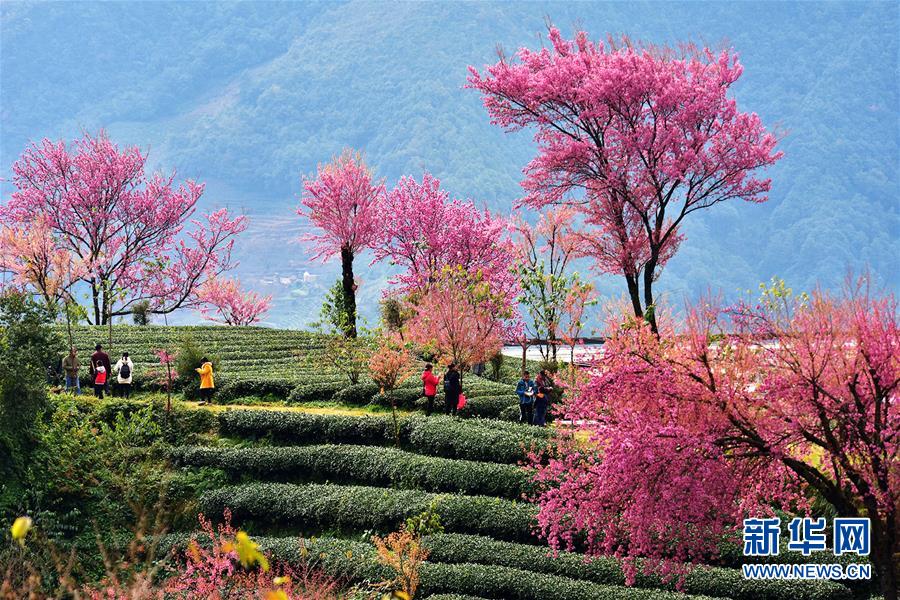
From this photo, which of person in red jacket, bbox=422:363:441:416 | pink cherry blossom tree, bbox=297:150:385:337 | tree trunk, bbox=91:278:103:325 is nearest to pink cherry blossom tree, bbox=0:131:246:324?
tree trunk, bbox=91:278:103:325

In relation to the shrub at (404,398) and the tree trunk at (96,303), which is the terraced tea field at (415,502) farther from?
the tree trunk at (96,303)

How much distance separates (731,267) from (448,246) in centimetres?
13398

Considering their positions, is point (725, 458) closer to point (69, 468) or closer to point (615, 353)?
point (615, 353)

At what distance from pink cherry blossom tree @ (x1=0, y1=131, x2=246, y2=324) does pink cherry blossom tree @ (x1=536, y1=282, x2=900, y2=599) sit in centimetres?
3917

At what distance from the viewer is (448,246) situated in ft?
143

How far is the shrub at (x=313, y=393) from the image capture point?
3198 centimetres

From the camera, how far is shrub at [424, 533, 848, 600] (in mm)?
16969

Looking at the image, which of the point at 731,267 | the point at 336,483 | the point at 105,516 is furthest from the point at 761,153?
the point at 731,267

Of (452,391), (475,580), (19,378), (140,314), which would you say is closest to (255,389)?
(452,391)

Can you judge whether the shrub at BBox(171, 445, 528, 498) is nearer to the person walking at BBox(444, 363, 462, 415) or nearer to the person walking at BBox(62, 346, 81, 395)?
the person walking at BBox(444, 363, 462, 415)

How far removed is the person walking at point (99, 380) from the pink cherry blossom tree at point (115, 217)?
1817 cm

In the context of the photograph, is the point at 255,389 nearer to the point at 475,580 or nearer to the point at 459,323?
the point at 459,323

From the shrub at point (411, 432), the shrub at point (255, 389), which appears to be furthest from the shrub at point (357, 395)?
the shrub at point (411, 432)

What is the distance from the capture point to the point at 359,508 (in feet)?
75.3
